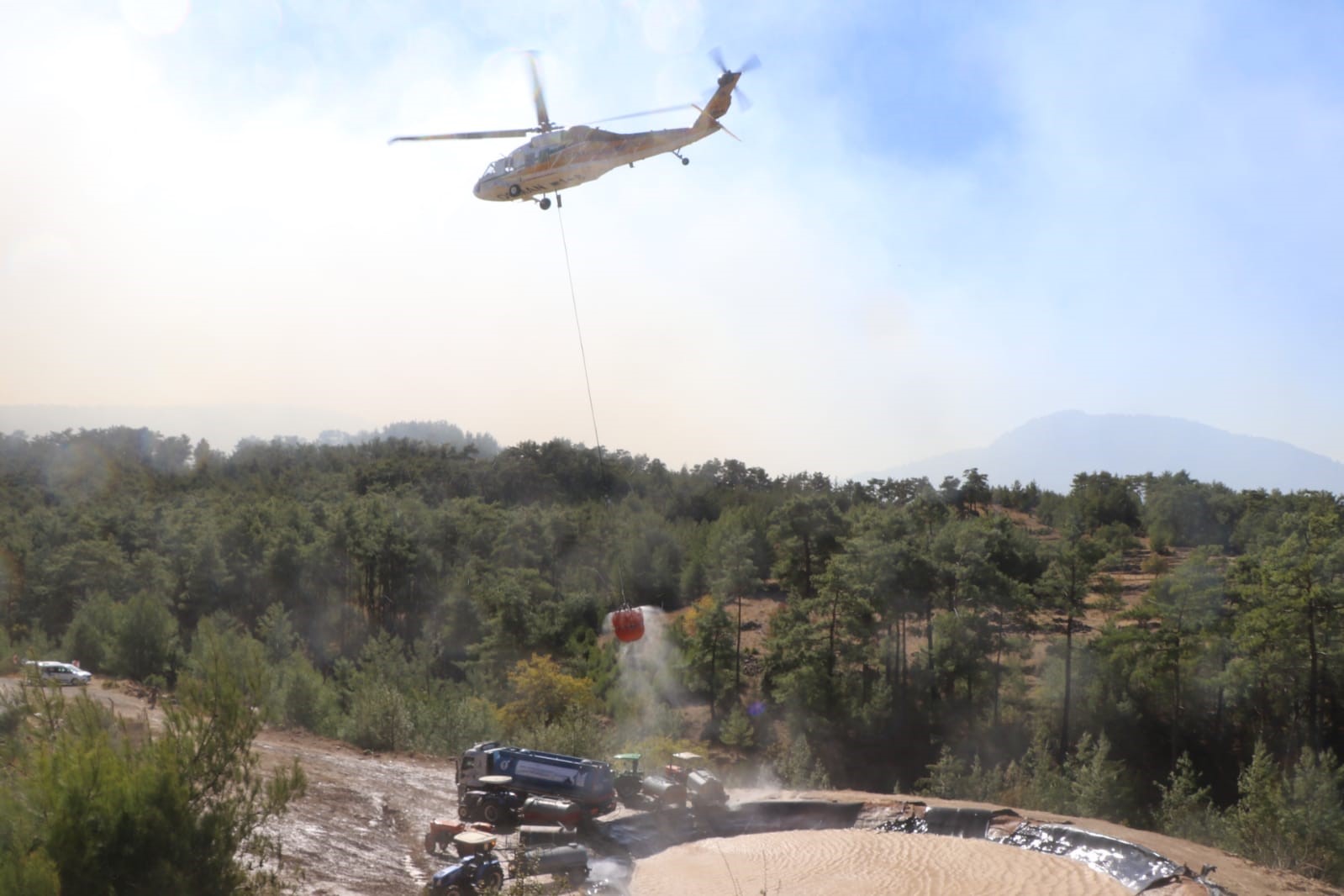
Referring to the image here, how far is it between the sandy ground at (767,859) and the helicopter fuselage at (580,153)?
495 inches

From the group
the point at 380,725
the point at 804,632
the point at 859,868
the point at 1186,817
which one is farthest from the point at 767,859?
the point at 804,632

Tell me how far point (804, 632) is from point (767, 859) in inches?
942

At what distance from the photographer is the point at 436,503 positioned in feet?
250

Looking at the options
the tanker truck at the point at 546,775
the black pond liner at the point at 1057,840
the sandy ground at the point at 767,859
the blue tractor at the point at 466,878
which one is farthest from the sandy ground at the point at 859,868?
the blue tractor at the point at 466,878

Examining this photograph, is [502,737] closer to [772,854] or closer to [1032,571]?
[772,854]

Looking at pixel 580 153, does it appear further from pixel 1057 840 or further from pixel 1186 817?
pixel 1186 817

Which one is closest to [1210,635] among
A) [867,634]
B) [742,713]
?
[867,634]

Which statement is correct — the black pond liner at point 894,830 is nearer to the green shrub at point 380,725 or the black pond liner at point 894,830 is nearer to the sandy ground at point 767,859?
the sandy ground at point 767,859

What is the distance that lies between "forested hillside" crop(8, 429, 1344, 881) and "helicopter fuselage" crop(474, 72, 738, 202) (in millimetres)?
10962

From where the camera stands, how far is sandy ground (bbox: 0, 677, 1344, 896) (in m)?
17.5

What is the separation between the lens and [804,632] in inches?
1729

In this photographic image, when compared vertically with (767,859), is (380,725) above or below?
above

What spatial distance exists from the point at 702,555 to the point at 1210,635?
31.6 meters

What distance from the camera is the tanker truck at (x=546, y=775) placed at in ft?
67.3
